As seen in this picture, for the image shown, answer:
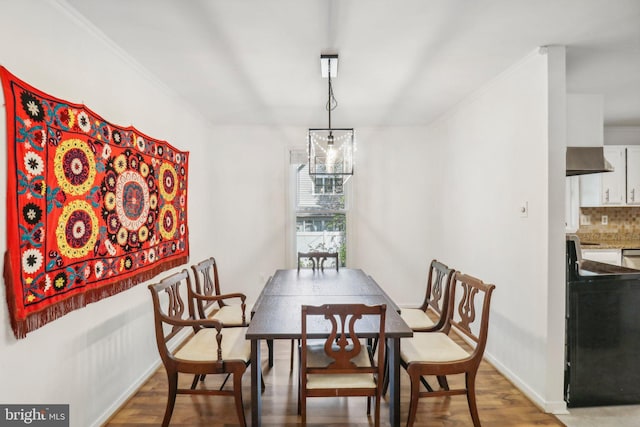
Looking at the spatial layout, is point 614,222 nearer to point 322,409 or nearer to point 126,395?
point 322,409

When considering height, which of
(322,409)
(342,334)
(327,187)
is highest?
(327,187)

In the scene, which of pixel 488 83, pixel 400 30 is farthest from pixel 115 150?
pixel 488 83

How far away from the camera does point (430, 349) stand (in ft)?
6.94

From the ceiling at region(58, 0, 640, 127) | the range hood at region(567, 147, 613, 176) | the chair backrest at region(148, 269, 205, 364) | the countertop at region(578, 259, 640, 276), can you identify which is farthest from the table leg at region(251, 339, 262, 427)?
the range hood at region(567, 147, 613, 176)

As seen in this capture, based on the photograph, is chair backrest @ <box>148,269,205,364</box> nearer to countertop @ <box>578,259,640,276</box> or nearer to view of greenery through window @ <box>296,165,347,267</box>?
view of greenery through window @ <box>296,165,347,267</box>

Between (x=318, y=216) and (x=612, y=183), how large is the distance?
3.81m

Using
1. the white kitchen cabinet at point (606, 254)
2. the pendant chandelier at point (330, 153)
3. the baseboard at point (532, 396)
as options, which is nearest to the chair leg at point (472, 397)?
the baseboard at point (532, 396)

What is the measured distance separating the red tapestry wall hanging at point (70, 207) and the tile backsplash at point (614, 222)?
210 inches

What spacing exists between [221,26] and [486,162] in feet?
8.16

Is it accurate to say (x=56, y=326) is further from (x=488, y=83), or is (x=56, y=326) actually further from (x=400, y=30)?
(x=488, y=83)

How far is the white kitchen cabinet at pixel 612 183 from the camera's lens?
4.18 metres

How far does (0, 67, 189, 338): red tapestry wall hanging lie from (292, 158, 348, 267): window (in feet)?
6.86

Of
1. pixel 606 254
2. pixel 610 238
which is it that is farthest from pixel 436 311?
pixel 610 238

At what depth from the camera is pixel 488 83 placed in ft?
9.66
